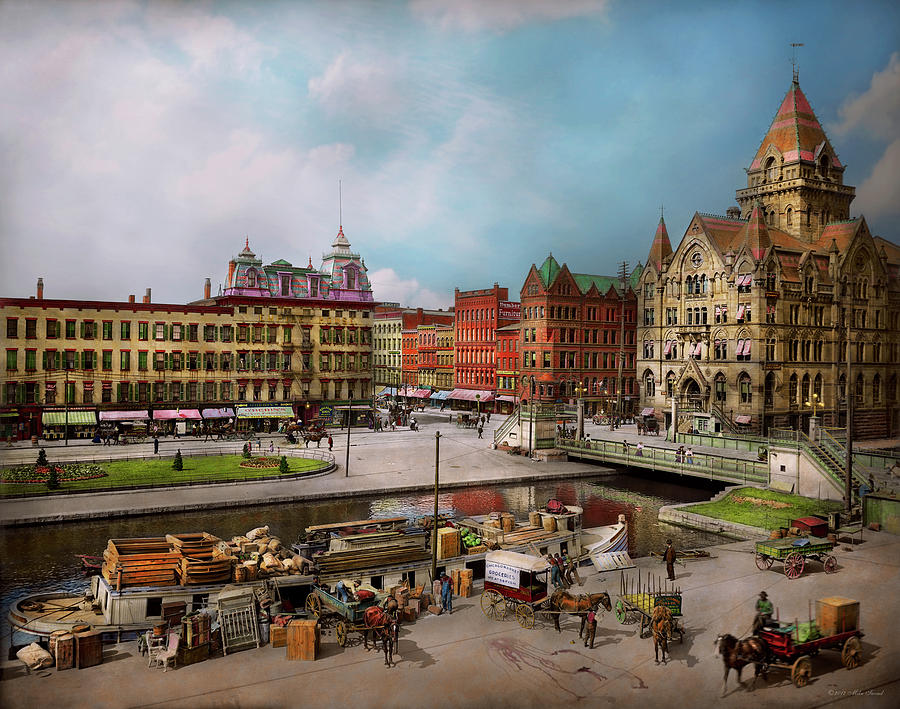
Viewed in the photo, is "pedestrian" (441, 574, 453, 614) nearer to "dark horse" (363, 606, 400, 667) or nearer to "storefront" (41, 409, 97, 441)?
"dark horse" (363, 606, 400, 667)

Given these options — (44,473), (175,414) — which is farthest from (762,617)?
(175,414)

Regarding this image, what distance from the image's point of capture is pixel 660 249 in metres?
66.4

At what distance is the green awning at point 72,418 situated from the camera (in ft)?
163

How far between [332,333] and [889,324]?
47.8 m

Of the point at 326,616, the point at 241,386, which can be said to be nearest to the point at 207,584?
the point at 326,616

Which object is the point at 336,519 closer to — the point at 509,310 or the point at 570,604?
the point at 570,604

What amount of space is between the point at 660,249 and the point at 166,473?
4679 cm

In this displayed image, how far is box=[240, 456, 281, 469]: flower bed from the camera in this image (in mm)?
40781

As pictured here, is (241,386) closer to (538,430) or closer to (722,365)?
(538,430)

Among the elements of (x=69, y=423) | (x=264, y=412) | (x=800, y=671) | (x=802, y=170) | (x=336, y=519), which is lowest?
(x=336, y=519)

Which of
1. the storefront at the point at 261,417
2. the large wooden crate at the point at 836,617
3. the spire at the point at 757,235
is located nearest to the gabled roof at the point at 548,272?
the spire at the point at 757,235

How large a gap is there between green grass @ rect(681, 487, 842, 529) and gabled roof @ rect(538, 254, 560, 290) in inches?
1510

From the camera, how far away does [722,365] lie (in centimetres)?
5369

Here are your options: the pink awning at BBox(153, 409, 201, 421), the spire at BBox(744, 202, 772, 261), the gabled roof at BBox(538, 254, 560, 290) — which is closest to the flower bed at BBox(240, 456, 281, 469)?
the pink awning at BBox(153, 409, 201, 421)
